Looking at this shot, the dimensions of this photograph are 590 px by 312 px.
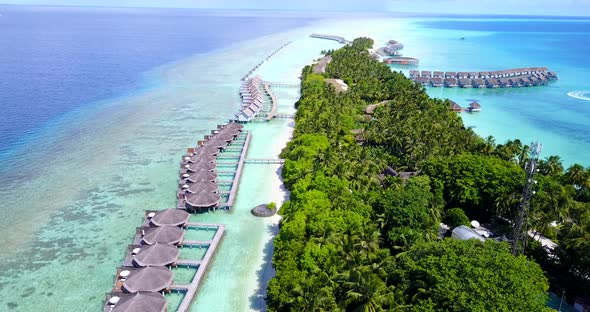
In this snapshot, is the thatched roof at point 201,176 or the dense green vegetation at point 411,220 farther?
the thatched roof at point 201,176

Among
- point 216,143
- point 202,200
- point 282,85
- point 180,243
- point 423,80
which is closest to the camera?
point 180,243

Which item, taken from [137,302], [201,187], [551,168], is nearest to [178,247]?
[201,187]

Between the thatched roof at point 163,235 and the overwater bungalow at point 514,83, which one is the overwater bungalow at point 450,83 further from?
the thatched roof at point 163,235

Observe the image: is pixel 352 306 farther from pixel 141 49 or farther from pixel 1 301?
pixel 141 49

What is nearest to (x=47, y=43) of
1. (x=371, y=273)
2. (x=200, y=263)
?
(x=200, y=263)

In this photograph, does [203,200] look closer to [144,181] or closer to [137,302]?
[144,181]

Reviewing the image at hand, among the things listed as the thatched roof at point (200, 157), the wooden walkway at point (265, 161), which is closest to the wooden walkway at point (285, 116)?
the wooden walkway at point (265, 161)
